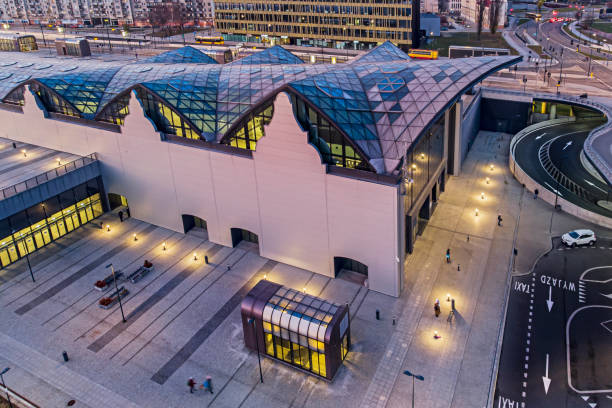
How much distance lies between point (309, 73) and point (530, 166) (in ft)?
118

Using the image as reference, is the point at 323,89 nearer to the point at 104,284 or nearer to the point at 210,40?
the point at 104,284

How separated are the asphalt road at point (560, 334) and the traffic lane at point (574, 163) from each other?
14867 mm

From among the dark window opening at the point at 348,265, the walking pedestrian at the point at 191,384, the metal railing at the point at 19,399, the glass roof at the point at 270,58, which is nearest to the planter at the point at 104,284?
the metal railing at the point at 19,399

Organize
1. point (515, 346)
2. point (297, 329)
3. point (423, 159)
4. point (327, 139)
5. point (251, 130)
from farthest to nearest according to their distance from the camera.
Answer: point (423, 159), point (251, 130), point (327, 139), point (515, 346), point (297, 329)

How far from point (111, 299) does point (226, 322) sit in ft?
40.1

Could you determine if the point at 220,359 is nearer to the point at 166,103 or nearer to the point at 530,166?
the point at 166,103

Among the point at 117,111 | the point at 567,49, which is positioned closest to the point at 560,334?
the point at 117,111

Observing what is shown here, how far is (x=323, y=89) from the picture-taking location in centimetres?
4906

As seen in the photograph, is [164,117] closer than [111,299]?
No

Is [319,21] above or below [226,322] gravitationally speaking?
above

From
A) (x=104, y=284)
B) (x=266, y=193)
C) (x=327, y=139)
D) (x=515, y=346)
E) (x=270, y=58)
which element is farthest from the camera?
(x=270, y=58)

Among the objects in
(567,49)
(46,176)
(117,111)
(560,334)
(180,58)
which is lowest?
(560,334)

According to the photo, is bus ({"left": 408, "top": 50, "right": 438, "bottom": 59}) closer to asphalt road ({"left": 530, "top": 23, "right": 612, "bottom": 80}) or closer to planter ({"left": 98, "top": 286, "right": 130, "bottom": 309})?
asphalt road ({"left": 530, "top": 23, "right": 612, "bottom": 80})

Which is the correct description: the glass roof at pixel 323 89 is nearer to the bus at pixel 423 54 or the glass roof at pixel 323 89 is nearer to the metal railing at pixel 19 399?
the metal railing at pixel 19 399
